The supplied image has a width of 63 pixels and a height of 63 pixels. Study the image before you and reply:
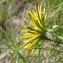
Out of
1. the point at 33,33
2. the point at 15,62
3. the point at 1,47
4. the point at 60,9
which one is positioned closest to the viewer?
the point at 33,33

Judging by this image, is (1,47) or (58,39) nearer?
(58,39)

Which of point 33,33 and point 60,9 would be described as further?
point 60,9

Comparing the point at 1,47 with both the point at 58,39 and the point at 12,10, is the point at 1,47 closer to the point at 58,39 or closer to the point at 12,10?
the point at 12,10

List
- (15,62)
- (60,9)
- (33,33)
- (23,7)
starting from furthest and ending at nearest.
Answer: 1. (23,7)
2. (60,9)
3. (15,62)
4. (33,33)

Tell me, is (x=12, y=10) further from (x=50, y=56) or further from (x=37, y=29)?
(x=37, y=29)

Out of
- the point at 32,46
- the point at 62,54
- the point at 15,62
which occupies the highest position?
the point at 32,46

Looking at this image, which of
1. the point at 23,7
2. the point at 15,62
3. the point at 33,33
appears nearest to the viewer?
the point at 33,33

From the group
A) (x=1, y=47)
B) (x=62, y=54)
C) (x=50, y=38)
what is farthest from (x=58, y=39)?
(x=1, y=47)

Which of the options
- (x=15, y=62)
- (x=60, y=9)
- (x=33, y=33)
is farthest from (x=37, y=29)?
(x=60, y=9)

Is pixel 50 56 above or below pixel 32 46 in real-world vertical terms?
below
